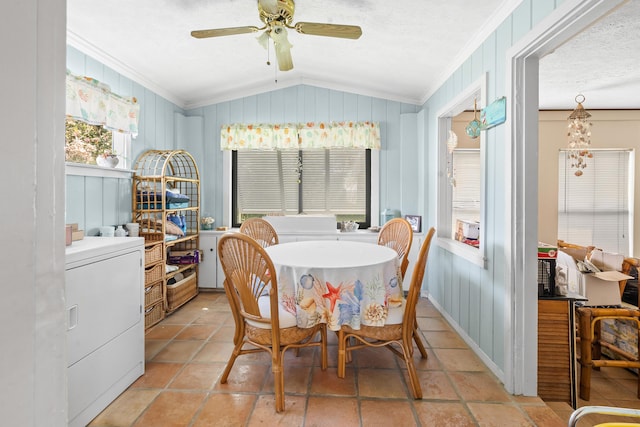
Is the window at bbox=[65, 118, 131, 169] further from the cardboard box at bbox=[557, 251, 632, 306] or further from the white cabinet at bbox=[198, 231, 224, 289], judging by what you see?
the cardboard box at bbox=[557, 251, 632, 306]

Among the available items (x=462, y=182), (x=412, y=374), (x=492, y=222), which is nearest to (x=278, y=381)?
→ (x=412, y=374)

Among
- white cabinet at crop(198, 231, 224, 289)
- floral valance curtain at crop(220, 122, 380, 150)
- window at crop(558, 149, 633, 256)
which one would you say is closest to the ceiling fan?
floral valance curtain at crop(220, 122, 380, 150)

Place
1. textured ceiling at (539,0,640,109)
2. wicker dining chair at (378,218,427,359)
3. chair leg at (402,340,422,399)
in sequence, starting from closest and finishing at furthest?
chair leg at (402,340,422,399), textured ceiling at (539,0,640,109), wicker dining chair at (378,218,427,359)

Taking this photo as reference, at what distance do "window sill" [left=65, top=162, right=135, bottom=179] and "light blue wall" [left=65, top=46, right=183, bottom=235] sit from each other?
5 centimetres

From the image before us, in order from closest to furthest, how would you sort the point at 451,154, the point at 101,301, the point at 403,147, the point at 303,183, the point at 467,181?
the point at 101,301 < the point at 451,154 < the point at 403,147 < the point at 303,183 < the point at 467,181

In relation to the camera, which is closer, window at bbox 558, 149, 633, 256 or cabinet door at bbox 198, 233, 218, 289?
cabinet door at bbox 198, 233, 218, 289

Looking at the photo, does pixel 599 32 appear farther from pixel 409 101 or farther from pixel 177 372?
pixel 177 372

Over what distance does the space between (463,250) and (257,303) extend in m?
1.89

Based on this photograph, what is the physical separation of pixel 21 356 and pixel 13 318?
0.15 ft

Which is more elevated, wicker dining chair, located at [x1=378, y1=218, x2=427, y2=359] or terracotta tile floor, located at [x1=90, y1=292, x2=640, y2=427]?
wicker dining chair, located at [x1=378, y1=218, x2=427, y2=359]

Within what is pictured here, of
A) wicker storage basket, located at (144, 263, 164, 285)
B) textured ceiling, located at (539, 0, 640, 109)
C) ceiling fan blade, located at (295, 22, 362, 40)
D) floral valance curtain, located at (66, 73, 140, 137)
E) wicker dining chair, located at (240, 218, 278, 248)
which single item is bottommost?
wicker storage basket, located at (144, 263, 164, 285)

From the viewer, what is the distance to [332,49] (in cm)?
349

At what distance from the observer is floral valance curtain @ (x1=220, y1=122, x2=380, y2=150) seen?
4426 millimetres

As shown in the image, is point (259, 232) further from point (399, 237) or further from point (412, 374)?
point (412, 374)
